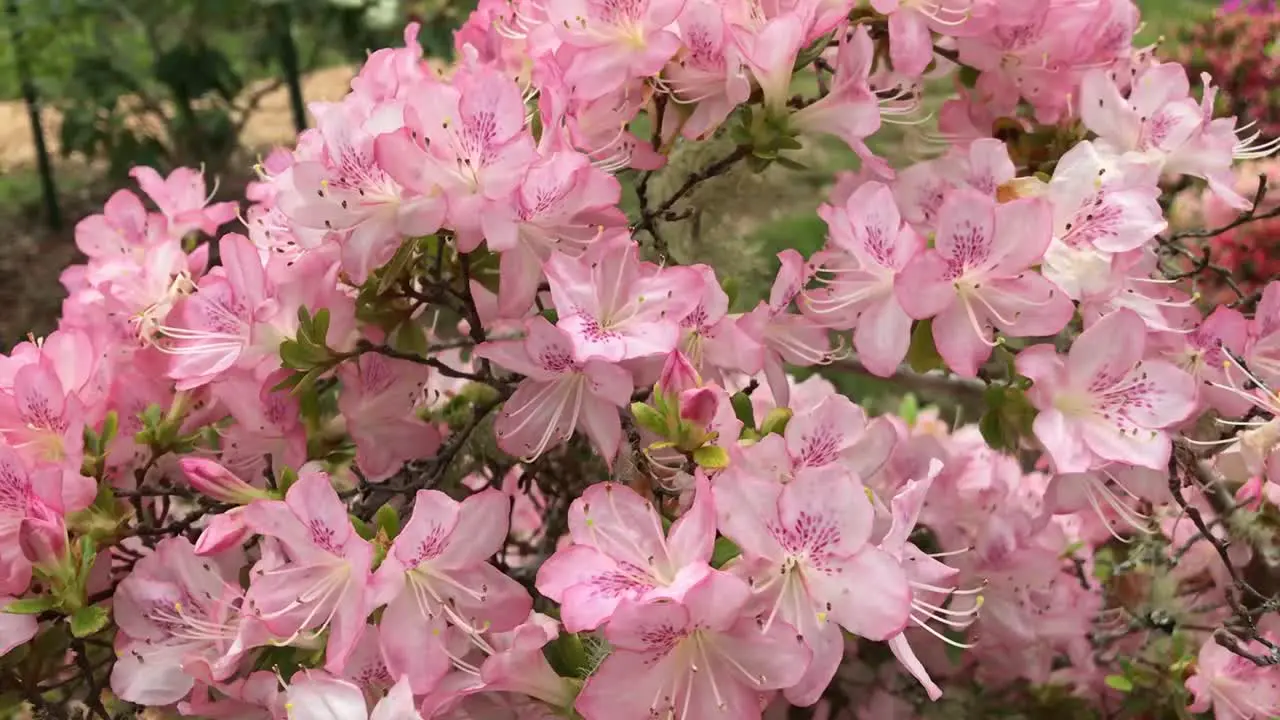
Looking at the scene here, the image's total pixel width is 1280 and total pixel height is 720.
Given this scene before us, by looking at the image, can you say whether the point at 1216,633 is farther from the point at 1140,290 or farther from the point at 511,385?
the point at 511,385

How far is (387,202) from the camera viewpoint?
0.56 meters

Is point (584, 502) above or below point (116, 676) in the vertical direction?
above

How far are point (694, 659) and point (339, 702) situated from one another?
0.58ft

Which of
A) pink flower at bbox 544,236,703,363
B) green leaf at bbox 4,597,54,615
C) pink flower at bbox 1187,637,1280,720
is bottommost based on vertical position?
pink flower at bbox 1187,637,1280,720

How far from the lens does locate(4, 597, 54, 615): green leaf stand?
1.76 ft

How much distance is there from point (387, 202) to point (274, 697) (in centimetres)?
28

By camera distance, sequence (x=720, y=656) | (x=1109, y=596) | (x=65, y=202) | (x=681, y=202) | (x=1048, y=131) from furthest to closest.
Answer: (x=65, y=202)
(x=1109, y=596)
(x=681, y=202)
(x=1048, y=131)
(x=720, y=656)

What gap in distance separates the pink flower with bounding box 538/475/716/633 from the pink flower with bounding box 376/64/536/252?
17 cm

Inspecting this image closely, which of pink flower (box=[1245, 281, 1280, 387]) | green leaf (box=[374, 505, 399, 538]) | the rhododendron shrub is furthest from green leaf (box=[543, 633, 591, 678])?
pink flower (box=[1245, 281, 1280, 387])

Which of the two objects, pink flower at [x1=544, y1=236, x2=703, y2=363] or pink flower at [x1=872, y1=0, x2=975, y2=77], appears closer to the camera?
pink flower at [x1=544, y1=236, x2=703, y2=363]

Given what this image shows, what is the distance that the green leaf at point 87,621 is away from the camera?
21.9 inches

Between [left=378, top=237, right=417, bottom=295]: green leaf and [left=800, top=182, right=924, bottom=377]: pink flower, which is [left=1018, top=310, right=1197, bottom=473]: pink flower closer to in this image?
[left=800, top=182, right=924, bottom=377]: pink flower

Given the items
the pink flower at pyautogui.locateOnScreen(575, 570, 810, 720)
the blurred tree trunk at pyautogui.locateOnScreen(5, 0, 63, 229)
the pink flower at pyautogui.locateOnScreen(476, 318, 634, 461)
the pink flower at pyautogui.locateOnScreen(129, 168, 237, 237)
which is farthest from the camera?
the blurred tree trunk at pyautogui.locateOnScreen(5, 0, 63, 229)

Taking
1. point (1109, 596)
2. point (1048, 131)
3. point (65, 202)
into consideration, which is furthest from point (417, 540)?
point (65, 202)
